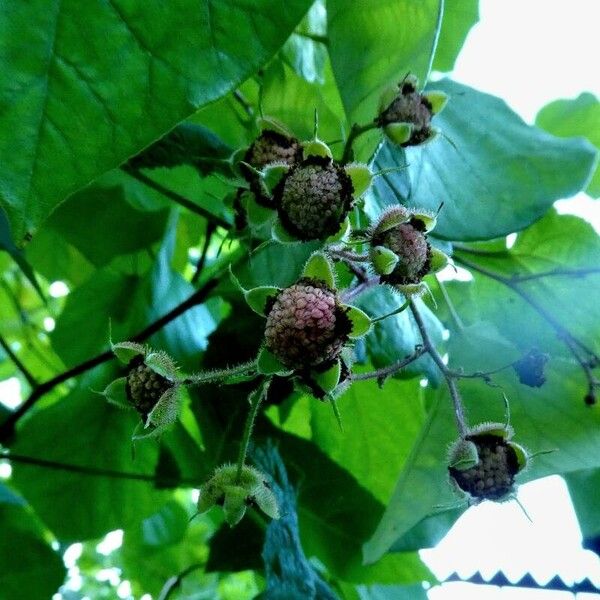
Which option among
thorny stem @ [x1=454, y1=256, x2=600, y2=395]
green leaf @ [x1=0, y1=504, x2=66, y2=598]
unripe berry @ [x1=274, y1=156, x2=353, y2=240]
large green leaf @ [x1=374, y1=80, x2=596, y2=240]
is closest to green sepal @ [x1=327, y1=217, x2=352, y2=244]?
unripe berry @ [x1=274, y1=156, x2=353, y2=240]

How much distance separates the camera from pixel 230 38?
39cm

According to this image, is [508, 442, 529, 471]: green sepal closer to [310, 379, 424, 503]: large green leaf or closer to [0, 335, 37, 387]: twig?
[310, 379, 424, 503]: large green leaf

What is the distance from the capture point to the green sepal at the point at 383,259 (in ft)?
1.49

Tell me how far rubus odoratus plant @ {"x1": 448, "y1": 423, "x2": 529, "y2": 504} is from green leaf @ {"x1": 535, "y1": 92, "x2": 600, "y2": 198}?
52 cm

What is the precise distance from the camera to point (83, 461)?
843 millimetres

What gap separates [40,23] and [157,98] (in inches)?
2.1

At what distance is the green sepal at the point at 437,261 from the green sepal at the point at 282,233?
0.25 ft

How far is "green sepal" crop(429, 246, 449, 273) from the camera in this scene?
478 mm

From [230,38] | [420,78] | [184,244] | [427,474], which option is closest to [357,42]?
[420,78]

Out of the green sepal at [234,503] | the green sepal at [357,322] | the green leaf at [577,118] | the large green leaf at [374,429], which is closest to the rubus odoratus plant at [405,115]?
the green sepal at [357,322]

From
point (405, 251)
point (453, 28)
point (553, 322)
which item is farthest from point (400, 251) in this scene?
point (453, 28)

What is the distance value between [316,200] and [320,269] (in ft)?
0.12

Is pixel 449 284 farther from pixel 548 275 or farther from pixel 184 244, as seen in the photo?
pixel 184 244

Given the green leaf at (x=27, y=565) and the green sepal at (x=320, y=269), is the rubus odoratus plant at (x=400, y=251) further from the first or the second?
the green leaf at (x=27, y=565)
